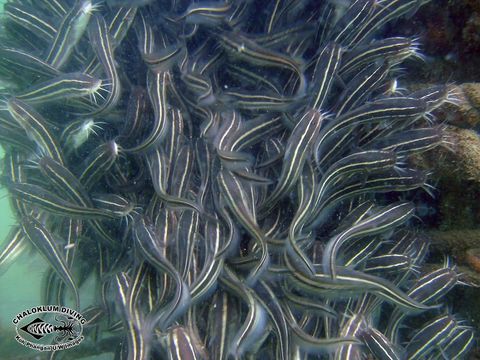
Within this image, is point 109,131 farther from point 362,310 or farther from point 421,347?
point 421,347

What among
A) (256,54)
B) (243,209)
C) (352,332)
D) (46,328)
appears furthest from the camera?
(46,328)

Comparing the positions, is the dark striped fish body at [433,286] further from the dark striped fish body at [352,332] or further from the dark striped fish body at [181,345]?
the dark striped fish body at [181,345]

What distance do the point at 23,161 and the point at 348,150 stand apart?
4.91 meters

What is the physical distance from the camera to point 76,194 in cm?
467

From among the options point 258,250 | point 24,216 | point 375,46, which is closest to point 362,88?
point 375,46

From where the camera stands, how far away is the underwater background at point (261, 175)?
4.11m
